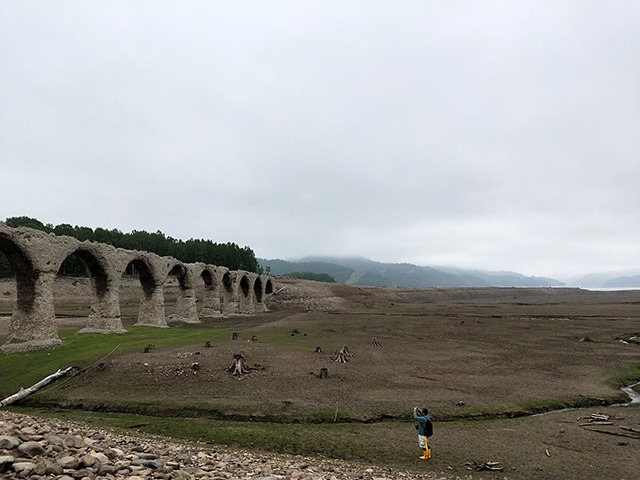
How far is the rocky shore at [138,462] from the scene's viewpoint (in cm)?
790

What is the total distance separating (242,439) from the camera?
14422 mm

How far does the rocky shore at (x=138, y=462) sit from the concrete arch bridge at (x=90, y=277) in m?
18.5

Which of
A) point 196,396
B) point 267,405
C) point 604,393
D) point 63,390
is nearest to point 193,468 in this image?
point 267,405

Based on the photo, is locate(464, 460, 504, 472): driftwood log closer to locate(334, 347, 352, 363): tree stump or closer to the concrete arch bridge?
locate(334, 347, 352, 363): tree stump

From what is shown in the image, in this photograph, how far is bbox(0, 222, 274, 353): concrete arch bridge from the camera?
94.5 feet

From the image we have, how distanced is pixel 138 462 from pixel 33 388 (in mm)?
13899

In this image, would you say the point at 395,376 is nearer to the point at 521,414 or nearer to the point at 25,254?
the point at 521,414

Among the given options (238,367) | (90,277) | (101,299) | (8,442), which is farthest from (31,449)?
(90,277)

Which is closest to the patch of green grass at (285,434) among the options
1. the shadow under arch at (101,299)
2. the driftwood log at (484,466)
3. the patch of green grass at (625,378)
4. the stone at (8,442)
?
the driftwood log at (484,466)

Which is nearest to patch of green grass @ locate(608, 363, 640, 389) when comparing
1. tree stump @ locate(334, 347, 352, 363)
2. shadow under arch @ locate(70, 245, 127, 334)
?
tree stump @ locate(334, 347, 352, 363)

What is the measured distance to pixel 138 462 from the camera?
914cm

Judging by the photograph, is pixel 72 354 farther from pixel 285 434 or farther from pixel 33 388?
pixel 285 434

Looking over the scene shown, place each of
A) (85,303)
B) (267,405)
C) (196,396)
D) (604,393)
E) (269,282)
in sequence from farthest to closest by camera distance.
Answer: (269,282), (85,303), (604,393), (196,396), (267,405)

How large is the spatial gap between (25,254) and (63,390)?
13.9 metres
